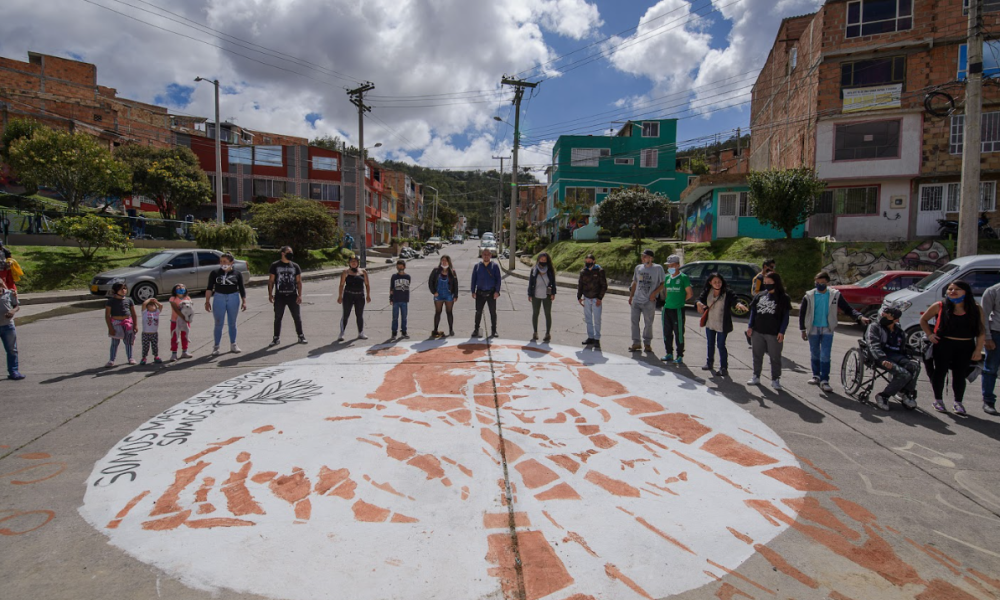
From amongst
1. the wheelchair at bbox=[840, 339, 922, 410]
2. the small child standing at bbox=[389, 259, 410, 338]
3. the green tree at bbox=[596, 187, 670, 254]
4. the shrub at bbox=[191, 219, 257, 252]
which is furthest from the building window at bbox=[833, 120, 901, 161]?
the shrub at bbox=[191, 219, 257, 252]

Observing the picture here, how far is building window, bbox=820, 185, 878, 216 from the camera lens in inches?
885

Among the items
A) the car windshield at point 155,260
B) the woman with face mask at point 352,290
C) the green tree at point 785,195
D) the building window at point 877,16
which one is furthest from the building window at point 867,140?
the car windshield at point 155,260

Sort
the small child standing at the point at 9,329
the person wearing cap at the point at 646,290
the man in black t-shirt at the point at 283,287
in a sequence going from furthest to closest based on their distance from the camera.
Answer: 1. the man in black t-shirt at the point at 283,287
2. the person wearing cap at the point at 646,290
3. the small child standing at the point at 9,329

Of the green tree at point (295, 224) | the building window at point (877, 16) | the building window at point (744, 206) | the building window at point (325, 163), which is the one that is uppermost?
the building window at point (877, 16)

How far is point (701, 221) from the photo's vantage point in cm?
2816

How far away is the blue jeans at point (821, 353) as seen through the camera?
24.3 ft

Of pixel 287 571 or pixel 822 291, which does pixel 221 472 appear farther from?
pixel 822 291

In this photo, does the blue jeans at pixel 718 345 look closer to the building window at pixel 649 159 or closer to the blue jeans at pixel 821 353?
the blue jeans at pixel 821 353

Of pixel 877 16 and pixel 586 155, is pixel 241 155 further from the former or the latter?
pixel 877 16

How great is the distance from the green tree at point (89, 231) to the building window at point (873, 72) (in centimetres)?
2883

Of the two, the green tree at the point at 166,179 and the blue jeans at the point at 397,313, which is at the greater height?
the green tree at the point at 166,179

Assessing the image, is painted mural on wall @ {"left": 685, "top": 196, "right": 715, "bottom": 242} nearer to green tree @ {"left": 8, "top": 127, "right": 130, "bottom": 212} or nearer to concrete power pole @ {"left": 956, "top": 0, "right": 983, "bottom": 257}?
concrete power pole @ {"left": 956, "top": 0, "right": 983, "bottom": 257}

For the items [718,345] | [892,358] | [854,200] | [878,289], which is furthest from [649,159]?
[892,358]

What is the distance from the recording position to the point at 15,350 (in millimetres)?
7445
